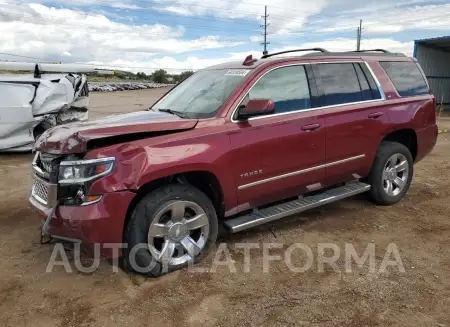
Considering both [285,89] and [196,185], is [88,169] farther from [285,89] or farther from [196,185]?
[285,89]

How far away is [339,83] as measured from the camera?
4.63 metres

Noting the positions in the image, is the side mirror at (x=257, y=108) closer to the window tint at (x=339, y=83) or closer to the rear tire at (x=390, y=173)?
the window tint at (x=339, y=83)

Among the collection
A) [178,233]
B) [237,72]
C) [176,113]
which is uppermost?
[237,72]

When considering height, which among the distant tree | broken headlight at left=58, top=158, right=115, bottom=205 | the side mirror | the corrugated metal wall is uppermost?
the distant tree

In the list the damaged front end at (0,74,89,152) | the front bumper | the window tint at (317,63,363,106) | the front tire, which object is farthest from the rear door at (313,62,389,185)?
the damaged front end at (0,74,89,152)

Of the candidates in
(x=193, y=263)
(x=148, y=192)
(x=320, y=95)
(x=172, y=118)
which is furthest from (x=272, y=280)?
(x=320, y=95)

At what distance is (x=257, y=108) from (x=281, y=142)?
1.69ft

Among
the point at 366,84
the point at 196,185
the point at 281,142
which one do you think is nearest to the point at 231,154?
the point at 196,185

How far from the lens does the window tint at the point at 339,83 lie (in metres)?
4.48

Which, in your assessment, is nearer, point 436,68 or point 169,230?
point 169,230

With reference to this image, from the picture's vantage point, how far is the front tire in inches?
132

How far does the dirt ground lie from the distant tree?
62.0m

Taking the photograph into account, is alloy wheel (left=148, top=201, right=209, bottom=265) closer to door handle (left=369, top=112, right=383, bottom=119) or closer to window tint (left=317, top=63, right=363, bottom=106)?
window tint (left=317, top=63, right=363, bottom=106)

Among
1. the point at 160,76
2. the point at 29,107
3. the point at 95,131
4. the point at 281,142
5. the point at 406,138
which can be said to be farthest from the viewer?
the point at 160,76
